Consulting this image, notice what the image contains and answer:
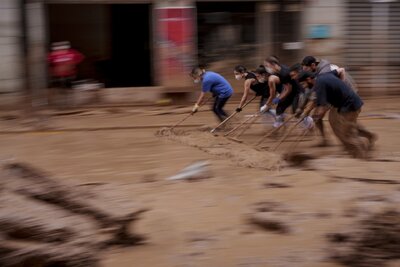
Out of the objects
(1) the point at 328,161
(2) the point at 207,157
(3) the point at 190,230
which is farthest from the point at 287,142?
(3) the point at 190,230

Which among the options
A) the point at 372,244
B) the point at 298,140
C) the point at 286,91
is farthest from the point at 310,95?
the point at 372,244

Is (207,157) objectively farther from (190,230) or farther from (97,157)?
(190,230)

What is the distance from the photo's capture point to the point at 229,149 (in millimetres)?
9148

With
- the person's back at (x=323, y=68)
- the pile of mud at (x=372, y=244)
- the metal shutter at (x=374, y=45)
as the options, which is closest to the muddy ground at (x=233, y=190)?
the pile of mud at (x=372, y=244)

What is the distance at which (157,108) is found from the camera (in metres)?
13.8

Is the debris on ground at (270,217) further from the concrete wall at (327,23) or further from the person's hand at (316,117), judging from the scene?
the concrete wall at (327,23)

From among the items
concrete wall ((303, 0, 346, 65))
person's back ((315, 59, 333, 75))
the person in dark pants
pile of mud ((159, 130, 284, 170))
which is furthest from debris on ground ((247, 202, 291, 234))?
concrete wall ((303, 0, 346, 65))

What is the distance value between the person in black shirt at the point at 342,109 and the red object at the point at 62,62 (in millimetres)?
6922

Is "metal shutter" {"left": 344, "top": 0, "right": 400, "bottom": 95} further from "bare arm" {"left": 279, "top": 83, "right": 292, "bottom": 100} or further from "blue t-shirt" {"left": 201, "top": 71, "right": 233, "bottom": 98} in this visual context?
"bare arm" {"left": 279, "top": 83, "right": 292, "bottom": 100}

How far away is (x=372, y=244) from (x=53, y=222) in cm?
229

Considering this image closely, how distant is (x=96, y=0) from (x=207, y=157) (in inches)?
265

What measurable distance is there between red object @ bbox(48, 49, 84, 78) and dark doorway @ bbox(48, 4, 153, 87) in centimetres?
34

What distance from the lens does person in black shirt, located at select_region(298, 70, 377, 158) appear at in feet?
27.1

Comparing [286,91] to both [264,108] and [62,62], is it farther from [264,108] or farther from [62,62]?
[62,62]
